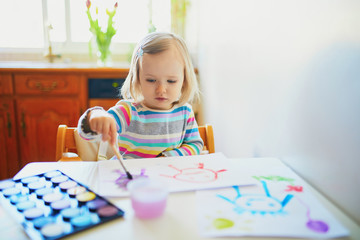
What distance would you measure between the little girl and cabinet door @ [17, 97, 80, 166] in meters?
1.08

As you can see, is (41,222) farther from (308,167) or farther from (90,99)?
(90,99)

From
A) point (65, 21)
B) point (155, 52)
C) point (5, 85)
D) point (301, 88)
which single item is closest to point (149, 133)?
point (155, 52)

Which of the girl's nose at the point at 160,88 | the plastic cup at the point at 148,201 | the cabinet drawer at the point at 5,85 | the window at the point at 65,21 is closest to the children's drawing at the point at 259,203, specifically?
the plastic cup at the point at 148,201

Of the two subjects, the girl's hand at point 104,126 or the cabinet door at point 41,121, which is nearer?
the girl's hand at point 104,126

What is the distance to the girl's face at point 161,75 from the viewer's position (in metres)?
0.79

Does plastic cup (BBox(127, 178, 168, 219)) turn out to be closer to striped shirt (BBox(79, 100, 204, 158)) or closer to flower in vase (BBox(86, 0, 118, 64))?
striped shirt (BBox(79, 100, 204, 158))

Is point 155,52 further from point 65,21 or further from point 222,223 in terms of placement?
point 65,21

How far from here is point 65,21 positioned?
2.40m

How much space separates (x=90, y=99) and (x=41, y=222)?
1.58 m

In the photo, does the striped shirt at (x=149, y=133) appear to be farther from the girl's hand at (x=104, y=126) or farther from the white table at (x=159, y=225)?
the white table at (x=159, y=225)

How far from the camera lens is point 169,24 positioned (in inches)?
97.3

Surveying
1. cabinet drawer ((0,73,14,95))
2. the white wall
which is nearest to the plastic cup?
the white wall

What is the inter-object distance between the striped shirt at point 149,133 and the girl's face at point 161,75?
62 millimetres

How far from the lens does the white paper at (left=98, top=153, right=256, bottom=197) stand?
0.56 m
